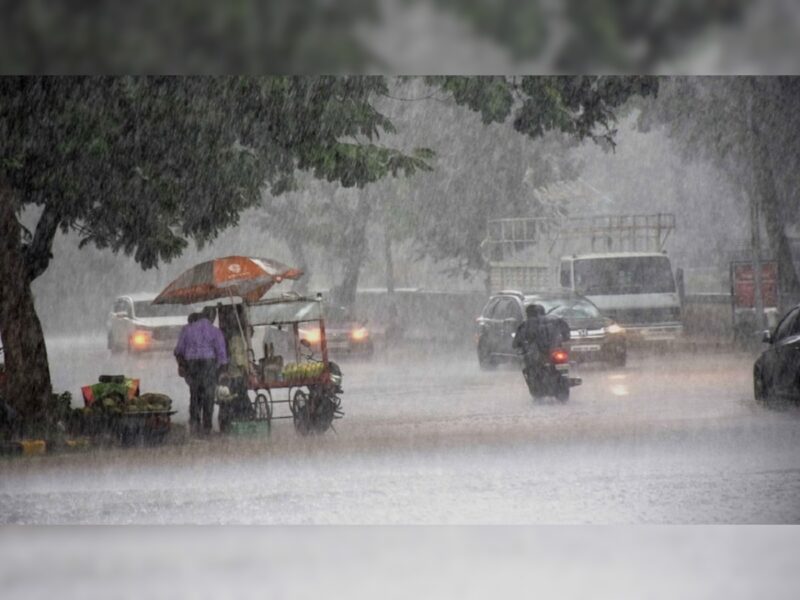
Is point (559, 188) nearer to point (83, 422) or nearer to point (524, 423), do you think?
point (524, 423)

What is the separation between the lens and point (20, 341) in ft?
57.5

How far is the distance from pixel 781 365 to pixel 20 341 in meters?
8.76

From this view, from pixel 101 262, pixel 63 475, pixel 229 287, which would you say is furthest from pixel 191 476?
pixel 101 262

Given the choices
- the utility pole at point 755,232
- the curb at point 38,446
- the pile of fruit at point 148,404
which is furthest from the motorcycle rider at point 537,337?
the curb at point 38,446

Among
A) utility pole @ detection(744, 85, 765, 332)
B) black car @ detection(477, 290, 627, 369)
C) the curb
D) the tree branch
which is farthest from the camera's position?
utility pole @ detection(744, 85, 765, 332)

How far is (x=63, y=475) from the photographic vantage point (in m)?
15.7

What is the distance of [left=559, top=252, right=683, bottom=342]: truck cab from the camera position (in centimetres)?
1950

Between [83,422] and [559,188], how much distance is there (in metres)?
6.88

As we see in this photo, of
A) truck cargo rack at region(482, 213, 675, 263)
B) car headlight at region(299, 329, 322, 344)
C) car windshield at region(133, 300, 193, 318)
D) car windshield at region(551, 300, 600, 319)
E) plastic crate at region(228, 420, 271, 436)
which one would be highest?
truck cargo rack at region(482, 213, 675, 263)

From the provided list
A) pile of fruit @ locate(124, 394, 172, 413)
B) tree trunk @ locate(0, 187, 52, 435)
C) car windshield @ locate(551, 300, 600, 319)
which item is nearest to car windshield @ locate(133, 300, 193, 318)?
tree trunk @ locate(0, 187, 52, 435)

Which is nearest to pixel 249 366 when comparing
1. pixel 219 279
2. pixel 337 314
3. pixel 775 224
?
pixel 219 279

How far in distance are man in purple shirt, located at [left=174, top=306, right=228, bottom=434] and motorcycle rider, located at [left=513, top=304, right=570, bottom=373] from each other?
11.9 feet

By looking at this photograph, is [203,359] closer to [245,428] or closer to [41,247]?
[245,428]

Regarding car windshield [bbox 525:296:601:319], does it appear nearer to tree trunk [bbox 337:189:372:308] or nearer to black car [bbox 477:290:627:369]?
black car [bbox 477:290:627:369]
